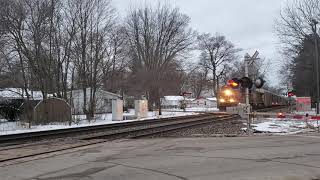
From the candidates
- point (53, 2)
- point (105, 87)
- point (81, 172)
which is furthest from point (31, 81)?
point (81, 172)

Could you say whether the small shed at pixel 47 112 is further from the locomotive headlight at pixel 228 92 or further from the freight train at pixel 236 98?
the locomotive headlight at pixel 228 92

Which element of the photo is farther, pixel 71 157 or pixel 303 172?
pixel 71 157

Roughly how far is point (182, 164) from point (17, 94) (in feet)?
107

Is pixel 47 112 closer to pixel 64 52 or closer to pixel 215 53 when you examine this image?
pixel 64 52

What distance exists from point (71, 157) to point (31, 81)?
2884 cm

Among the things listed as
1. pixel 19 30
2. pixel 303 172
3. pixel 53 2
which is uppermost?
pixel 53 2

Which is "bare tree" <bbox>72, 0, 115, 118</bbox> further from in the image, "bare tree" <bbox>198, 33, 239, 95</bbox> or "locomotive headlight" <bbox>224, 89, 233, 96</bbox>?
"bare tree" <bbox>198, 33, 239, 95</bbox>

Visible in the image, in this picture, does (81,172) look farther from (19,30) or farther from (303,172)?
(19,30)

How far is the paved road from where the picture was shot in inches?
390

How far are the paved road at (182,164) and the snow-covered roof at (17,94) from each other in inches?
1058

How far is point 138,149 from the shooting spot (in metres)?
15.6

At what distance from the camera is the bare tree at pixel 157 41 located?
6962 cm

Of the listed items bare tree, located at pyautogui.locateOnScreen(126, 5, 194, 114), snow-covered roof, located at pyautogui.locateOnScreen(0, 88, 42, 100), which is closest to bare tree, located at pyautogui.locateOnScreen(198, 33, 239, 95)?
bare tree, located at pyautogui.locateOnScreen(126, 5, 194, 114)

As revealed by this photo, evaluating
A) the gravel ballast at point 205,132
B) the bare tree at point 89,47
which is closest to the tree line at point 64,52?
the bare tree at point 89,47
